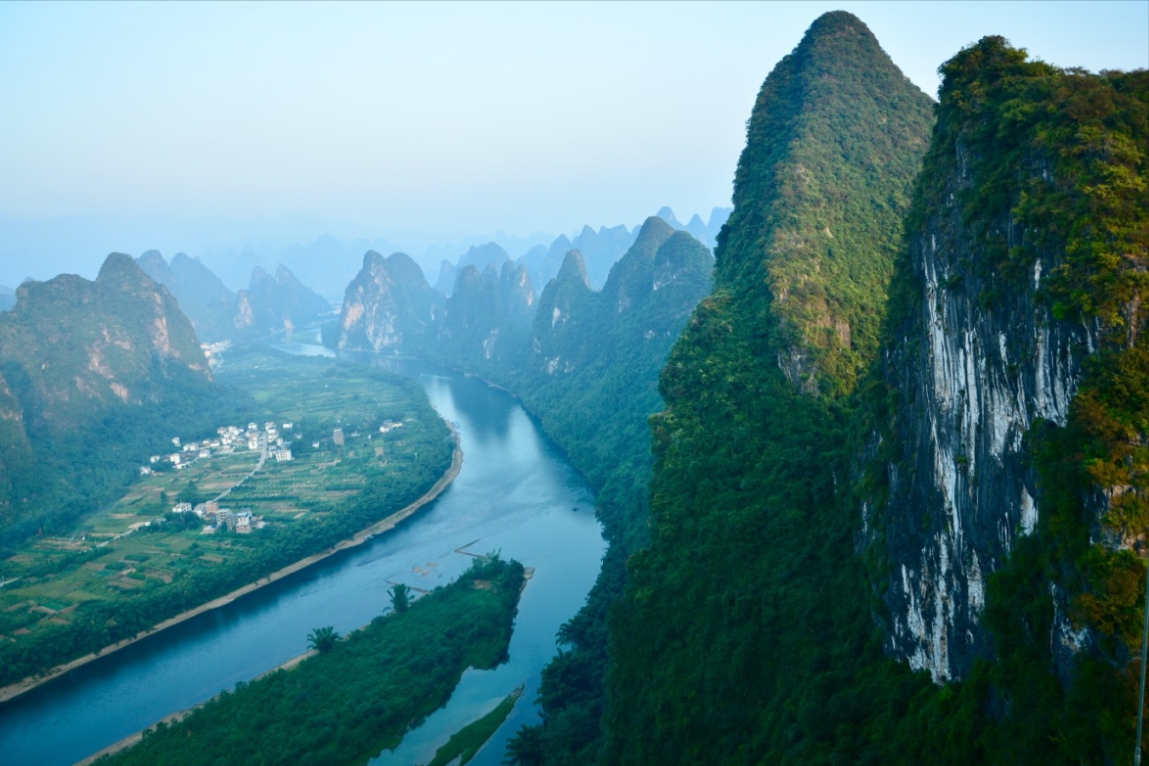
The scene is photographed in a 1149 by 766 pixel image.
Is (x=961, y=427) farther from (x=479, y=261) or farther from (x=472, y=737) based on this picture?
(x=479, y=261)

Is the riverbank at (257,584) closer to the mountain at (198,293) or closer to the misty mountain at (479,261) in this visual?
the mountain at (198,293)

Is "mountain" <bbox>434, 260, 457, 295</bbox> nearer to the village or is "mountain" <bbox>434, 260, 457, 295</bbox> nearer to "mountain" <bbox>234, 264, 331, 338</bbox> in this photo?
"mountain" <bbox>234, 264, 331, 338</bbox>

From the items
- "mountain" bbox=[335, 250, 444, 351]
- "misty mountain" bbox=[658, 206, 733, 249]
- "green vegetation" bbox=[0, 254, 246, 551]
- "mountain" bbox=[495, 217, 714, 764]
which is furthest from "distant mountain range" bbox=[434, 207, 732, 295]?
"green vegetation" bbox=[0, 254, 246, 551]

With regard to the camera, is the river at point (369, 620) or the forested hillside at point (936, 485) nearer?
the forested hillside at point (936, 485)

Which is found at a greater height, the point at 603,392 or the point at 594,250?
the point at 594,250

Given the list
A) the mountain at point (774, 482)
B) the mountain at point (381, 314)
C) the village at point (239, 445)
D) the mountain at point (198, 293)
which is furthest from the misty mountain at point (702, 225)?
the mountain at point (774, 482)

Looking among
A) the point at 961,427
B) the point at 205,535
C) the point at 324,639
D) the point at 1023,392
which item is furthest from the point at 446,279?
the point at 1023,392
